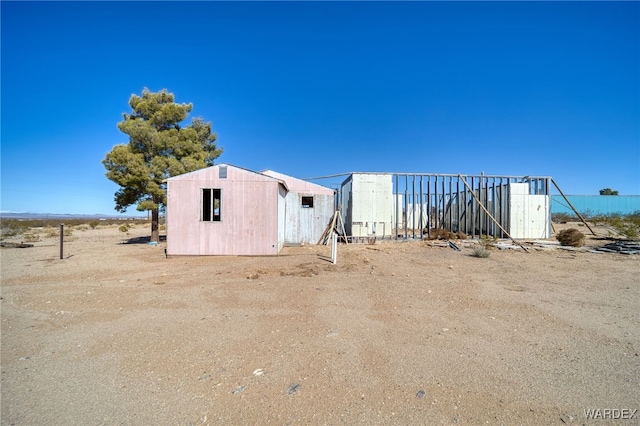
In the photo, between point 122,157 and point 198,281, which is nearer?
point 198,281

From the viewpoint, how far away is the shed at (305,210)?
53.1 feet

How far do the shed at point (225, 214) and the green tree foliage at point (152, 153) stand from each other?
5.23 m

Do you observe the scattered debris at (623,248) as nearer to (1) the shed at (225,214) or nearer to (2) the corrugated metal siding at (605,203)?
(1) the shed at (225,214)

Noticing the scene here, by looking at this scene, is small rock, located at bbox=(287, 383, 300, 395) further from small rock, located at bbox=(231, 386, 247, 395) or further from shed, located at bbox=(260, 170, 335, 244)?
shed, located at bbox=(260, 170, 335, 244)

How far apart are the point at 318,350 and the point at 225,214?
29.8 feet

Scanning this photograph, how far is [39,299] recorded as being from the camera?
20.1ft

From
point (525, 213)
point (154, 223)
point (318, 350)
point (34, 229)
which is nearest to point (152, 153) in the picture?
point (154, 223)

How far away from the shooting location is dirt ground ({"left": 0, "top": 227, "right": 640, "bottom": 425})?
2670mm

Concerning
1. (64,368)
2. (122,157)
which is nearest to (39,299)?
(64,368)

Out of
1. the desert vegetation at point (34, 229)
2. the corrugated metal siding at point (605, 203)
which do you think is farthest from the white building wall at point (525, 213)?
the desert vegetation at point (34, 229)

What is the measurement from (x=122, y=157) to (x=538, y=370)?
17.7m

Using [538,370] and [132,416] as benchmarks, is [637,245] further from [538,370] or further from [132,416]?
[132,416]

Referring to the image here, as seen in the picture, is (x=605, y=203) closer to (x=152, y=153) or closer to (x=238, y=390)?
(x=152, y=153)

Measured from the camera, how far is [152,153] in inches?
655
